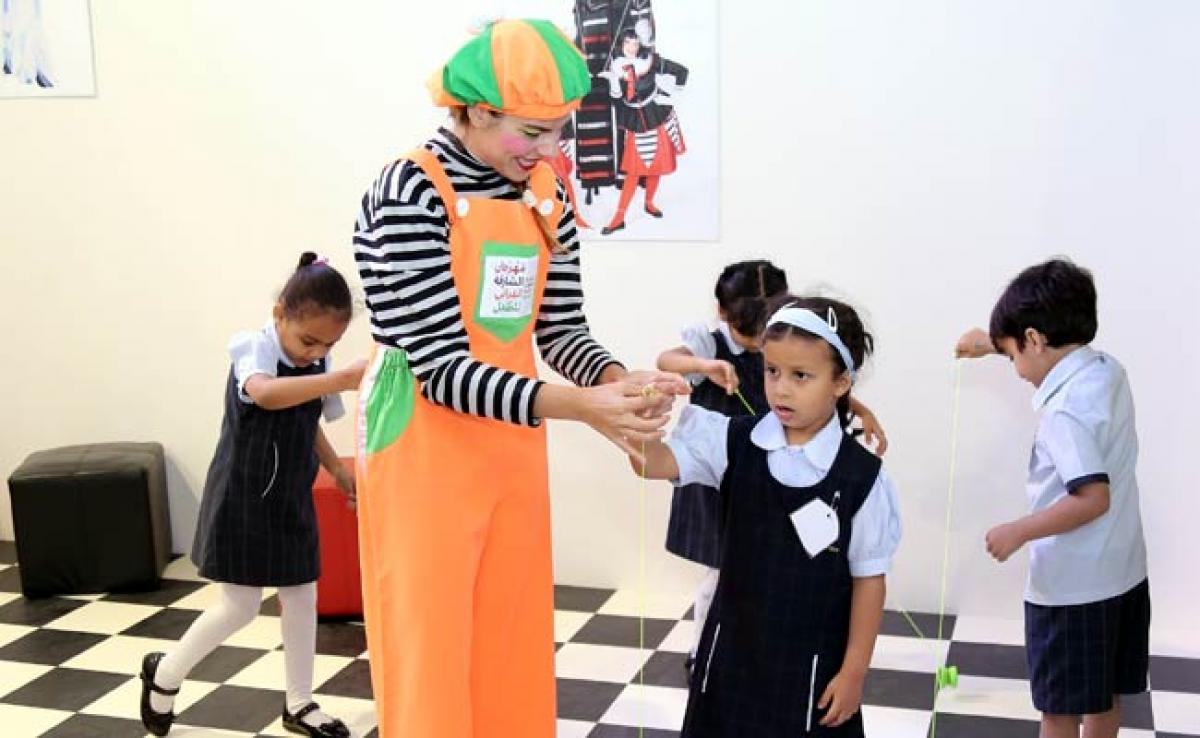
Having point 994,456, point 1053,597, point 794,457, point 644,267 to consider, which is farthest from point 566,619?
point 794,457

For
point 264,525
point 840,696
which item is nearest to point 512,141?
point 840,696

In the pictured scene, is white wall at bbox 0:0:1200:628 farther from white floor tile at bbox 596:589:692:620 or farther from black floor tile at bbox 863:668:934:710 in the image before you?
black floor tile at bbox 863:668:934:710

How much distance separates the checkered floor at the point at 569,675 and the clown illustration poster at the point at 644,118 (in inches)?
43.8

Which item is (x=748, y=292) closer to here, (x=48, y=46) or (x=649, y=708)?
(x=649, y=708)

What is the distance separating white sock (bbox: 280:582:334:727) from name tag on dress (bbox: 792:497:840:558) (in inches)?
54.9

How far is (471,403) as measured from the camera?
1.84 m

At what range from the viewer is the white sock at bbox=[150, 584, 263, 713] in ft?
9.82

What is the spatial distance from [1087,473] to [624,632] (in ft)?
5.02

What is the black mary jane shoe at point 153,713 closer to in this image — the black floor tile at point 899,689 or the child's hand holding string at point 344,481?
the child's hand holding string at point 344,481

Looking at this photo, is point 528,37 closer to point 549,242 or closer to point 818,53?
point 549,242

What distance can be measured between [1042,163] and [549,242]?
1.82m

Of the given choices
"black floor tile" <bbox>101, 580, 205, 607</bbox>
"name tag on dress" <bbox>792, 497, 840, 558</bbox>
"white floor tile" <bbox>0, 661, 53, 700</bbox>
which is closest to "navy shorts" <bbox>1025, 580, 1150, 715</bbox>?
"name tag on dress" <bbox>792, 497, 840, 558</bbox>

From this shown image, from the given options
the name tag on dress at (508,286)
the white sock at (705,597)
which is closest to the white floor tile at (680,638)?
the white sock at (705,597)

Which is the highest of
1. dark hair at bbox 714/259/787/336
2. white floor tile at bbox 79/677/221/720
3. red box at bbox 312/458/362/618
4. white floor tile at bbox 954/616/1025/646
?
dark hair at bbox 714/259/787/336
